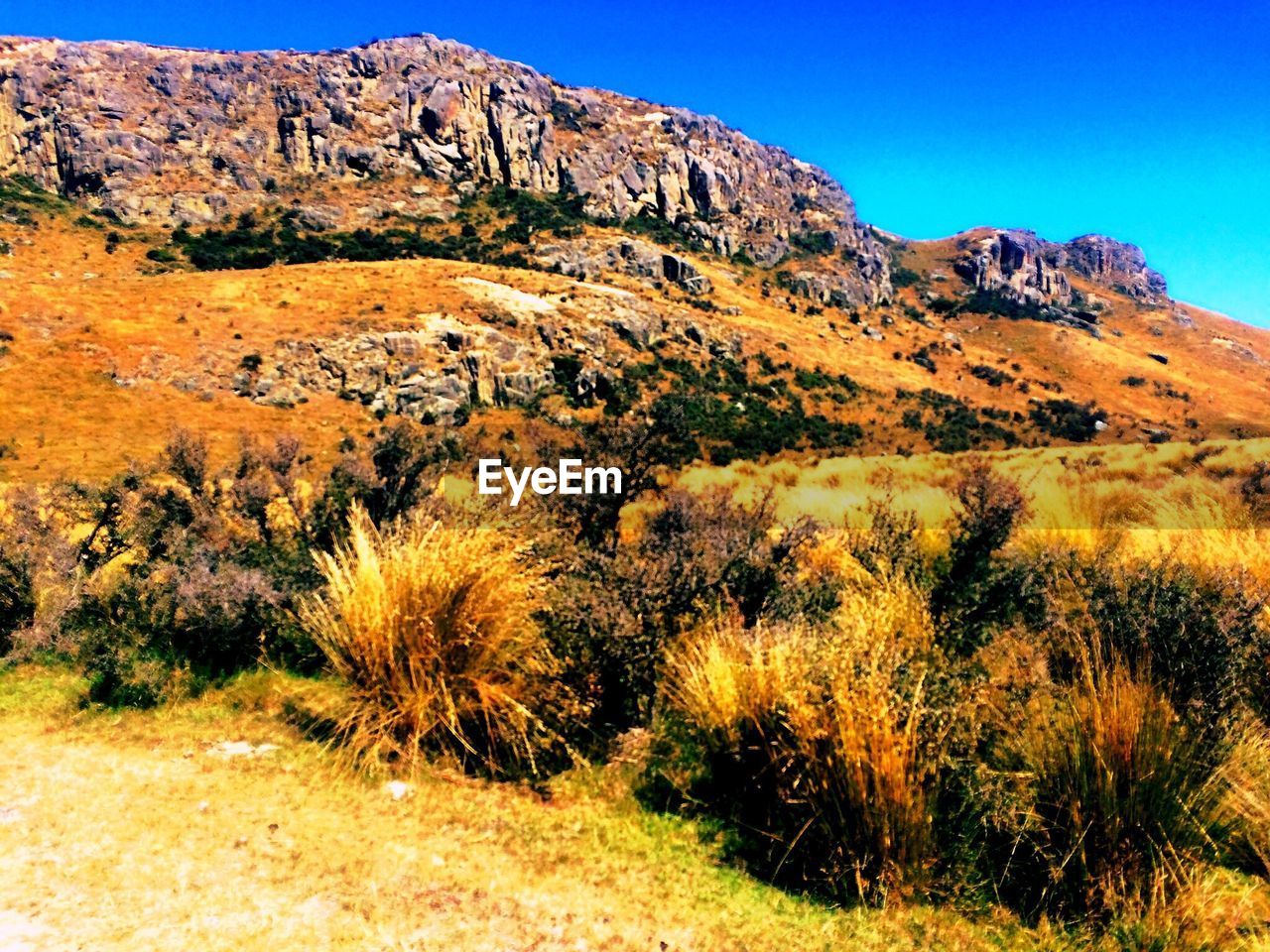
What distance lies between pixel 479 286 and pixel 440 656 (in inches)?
2126

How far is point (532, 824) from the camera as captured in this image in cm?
379

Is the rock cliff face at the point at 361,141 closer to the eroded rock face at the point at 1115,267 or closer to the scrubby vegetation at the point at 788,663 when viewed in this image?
the eroded rock face at the point at 1115,267

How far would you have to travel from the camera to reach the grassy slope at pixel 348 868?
2.75m

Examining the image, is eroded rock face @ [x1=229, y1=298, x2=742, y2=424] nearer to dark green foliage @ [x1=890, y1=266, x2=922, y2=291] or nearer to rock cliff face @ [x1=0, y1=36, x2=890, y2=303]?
rock cliff face @ [x1=0, y1=36, x2=890, y2=303]

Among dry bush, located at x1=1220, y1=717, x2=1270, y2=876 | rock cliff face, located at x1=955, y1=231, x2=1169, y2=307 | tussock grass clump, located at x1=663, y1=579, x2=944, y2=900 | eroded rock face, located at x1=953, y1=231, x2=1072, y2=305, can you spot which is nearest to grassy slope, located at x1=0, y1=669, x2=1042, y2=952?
tussock grass clump, located at x1=663, y1=579, x2=944, y2=900

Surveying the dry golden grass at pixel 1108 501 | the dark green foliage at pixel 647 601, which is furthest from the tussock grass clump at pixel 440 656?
the dry golden grass at pixel 1108 501

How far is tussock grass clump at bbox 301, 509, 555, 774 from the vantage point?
14.4ft

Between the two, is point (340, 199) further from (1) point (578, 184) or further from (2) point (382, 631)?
(2) point (382, 631)

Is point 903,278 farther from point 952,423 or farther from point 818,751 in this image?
point 818,751

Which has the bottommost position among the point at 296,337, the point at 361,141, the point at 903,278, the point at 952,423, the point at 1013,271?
the point at 952,423

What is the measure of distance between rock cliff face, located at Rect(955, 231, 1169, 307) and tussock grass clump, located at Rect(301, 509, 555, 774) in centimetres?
13173

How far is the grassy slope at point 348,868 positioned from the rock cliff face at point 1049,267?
434 feet

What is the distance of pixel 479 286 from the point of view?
5478 centimetres

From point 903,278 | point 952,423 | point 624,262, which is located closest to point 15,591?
point 952,423
